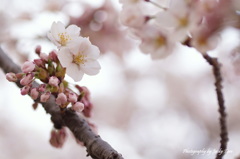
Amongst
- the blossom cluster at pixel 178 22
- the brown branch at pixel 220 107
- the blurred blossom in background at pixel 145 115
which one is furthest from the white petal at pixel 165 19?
the blurred blossom in background at pixel 145 115

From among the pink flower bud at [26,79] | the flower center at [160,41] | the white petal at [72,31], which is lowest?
the pink flower bud at [26,79]

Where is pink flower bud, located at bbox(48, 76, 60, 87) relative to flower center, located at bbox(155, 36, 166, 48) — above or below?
below

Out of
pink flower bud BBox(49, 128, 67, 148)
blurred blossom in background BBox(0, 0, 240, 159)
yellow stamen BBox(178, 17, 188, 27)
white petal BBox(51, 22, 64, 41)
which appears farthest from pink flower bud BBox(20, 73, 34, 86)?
blurred blossom in background BBox(0, 0, 240, 159)

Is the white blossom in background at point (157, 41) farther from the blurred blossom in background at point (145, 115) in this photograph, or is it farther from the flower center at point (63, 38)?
the blurred blossom in background at point (145, 115)

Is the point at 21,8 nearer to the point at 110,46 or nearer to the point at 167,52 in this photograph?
the point at 110,46

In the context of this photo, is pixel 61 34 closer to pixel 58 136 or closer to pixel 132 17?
pixel 132 17

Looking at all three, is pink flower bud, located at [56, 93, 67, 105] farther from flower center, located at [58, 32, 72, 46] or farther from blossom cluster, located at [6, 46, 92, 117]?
flower center, located at [58, 32, 72, 46]
